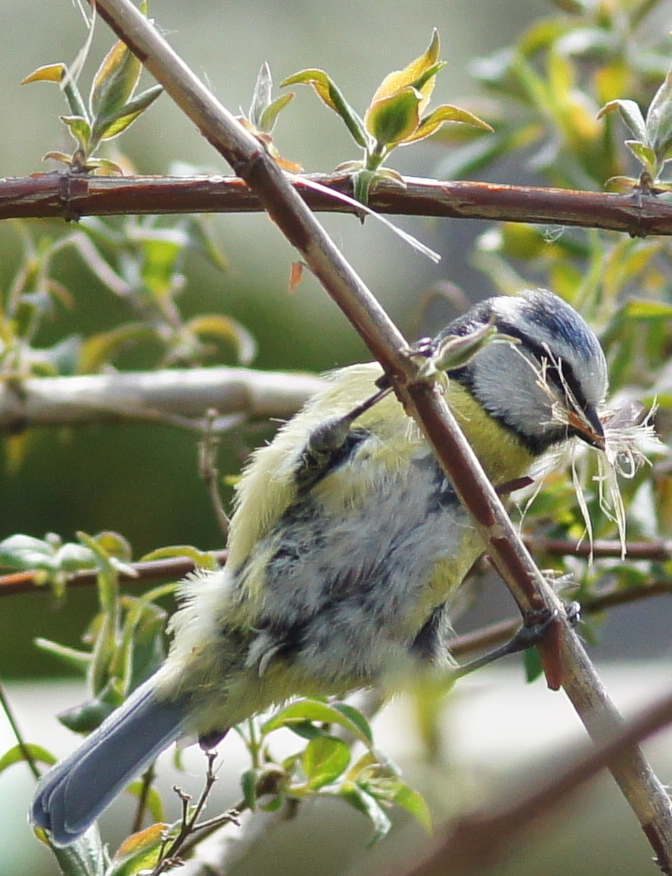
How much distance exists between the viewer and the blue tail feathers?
828mm

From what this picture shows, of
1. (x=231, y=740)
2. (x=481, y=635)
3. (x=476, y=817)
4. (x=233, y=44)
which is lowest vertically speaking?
(x=231, y=740)

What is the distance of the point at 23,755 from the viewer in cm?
90

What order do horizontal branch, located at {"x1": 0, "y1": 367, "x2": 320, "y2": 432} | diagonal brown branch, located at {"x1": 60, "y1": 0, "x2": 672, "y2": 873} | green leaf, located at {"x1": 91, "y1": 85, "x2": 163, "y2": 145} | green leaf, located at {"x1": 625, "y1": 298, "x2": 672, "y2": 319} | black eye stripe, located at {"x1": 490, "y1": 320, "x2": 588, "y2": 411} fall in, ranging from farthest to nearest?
horizontal branch, located at {"x1": 0, "y1": 367, "x2": 320, "y2": 432} < green leaf, located at {"x1": 625, "y1": 298, "x2": 672, "y2": 319} < black eye stripe, located at {"x1": 490, "y1": 320, "x2": 588, "y2": 411} < green leaf, located at {"x1": 91, "y1": 85, "x2": 163, "y2": 145} < diagonal brown branch, located at {"x1": 60, "y1": 0, "x2": 672, "y2": 873}

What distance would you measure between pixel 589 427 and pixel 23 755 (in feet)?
1.73

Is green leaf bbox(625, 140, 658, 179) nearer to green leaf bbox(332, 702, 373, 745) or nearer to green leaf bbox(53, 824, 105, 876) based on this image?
green leaf bbox(332, 702, 373, 745)

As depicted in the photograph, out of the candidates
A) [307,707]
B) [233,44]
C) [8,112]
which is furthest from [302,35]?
[307,707]

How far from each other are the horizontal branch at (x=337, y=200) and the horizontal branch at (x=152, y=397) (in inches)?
28.5

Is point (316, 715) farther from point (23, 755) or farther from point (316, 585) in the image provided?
point (23, 755)

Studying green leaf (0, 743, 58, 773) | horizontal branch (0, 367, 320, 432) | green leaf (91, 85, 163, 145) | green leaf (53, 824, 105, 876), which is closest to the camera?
green leaf (91, 85, 163, 145)

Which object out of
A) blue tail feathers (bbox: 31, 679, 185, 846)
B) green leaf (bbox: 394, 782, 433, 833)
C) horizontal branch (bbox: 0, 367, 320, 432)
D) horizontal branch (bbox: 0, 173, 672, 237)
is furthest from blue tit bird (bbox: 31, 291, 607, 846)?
horizontal branch (bbox: 0, 367, 320, 432)

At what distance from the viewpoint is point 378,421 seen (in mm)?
937

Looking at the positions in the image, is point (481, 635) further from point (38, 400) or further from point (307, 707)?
point (38, 400)

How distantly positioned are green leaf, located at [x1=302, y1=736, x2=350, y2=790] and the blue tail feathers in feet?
0.41

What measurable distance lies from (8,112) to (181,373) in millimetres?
1962
